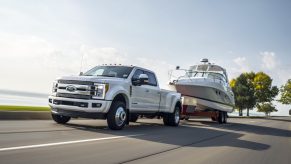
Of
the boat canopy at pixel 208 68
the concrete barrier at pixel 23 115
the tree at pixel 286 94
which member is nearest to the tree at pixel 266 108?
the tree at pixel 286 94

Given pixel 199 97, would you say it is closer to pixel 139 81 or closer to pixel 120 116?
pixel 139 81

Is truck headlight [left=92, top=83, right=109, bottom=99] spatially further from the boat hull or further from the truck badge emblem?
the boat hull

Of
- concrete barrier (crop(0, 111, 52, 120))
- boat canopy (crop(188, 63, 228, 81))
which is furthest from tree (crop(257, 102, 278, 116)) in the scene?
concrete barrier (crop(0, 111, 52, 120))

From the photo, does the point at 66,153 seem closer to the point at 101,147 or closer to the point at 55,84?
the point at 101,147

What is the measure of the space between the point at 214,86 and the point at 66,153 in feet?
52.0

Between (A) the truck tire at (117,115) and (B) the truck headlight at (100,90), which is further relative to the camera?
(A) the truck tire at (117,115)

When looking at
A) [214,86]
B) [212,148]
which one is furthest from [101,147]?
[214,86]

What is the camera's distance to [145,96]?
12289 millimetres

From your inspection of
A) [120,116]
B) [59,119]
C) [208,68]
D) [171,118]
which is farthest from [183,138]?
[208,68]

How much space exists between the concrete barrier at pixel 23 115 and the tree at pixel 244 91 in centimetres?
5340

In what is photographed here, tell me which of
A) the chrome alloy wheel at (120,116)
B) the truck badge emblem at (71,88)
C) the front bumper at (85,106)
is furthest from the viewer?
the chrome alloy wheel at (120,116)

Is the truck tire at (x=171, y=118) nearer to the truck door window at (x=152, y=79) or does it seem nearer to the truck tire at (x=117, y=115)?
the truck door window at (x=152, y=79)

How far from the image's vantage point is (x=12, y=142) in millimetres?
6371

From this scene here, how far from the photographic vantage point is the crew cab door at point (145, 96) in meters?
11.6
